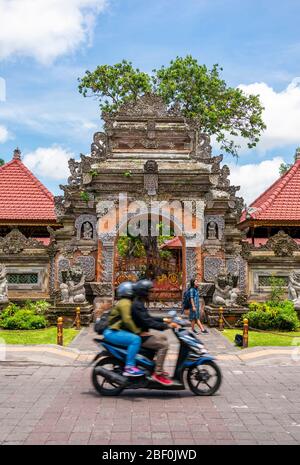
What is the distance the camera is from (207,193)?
17.9 m

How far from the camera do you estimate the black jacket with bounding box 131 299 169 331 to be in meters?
7.97

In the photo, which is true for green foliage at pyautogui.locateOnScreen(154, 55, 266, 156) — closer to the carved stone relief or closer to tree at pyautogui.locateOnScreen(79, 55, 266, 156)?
tree at pyautogui.locateOnScreen(79, 55, 266, 156)

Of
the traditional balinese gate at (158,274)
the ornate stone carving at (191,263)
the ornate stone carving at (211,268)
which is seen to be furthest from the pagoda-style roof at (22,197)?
the ornate stone carving at (211,268)

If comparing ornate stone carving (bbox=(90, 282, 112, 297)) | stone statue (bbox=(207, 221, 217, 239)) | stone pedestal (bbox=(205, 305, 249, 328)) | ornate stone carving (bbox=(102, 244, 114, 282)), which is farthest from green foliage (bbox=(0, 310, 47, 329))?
stone statue (bbox=(207, 221, 217, 239))

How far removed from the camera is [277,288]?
17.7 metres

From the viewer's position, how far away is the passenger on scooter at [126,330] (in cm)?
786

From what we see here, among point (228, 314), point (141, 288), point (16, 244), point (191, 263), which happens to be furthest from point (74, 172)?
point (141, 288)

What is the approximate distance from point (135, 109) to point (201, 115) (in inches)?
399

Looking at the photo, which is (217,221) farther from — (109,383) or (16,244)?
(109,383)

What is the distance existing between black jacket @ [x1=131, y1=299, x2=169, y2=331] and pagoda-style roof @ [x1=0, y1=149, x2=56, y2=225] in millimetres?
13276

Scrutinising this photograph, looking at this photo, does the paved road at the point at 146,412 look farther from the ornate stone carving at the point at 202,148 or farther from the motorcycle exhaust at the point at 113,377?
the ornate stone carving at the point at 202,148

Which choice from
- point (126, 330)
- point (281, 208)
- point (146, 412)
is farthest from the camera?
point (281, 208)

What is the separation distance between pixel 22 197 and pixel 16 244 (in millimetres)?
4584
